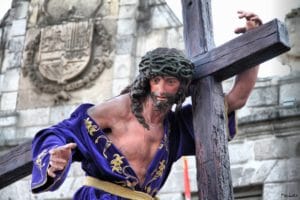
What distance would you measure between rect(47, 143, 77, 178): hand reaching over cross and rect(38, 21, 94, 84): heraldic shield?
352 centimetres

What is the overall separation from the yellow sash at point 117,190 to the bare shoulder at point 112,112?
280 millimetres

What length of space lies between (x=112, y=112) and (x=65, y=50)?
331 cm

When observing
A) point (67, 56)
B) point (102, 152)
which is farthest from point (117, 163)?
point (67, 56)

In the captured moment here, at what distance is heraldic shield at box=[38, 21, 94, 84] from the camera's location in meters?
6.41

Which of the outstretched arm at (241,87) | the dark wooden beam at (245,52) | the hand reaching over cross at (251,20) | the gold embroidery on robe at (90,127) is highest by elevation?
the hand reaching over cross at (251,20)

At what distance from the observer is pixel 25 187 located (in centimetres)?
621

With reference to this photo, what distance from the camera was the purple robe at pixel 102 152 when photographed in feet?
10.2

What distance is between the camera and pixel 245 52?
121 inches

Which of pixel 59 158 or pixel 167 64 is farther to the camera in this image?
pixel 167 64

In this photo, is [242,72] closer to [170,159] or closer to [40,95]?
[170,159]

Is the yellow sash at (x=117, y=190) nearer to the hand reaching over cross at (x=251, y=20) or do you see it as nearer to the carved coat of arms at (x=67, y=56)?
the hand reaching over cross at (x=251, y=20)

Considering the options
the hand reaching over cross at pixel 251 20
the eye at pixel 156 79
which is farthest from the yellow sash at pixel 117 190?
the hand reaching over cross at pixel 251 20

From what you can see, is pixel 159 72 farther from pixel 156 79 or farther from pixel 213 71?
pixel 213 71

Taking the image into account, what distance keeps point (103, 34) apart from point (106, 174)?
3.56 meters
